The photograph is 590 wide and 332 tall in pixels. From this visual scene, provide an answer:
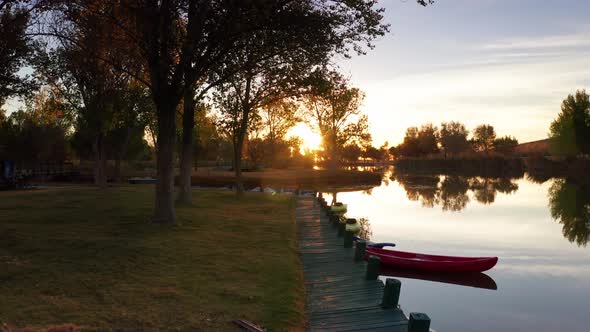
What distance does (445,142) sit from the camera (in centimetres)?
15475

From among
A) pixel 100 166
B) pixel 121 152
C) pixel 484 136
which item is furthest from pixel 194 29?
pixel 484 136

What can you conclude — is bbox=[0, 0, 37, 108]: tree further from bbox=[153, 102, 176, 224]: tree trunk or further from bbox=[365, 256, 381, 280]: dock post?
bbox=[365, 256, 381, 280]: dock post

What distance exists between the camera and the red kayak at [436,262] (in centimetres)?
1888

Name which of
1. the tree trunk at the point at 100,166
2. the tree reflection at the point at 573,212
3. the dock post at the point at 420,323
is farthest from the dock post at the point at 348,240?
the tree trunk at the point at 100,166

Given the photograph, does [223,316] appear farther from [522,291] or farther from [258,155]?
[258,155]

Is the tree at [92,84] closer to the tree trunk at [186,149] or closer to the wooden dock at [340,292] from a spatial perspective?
the tree trunk at [186,149]

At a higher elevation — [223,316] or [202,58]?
[202,58]

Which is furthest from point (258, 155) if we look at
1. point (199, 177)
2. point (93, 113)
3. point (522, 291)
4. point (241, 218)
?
point (522, 291)

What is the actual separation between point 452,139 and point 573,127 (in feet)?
226

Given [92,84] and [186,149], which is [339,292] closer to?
[186,149]

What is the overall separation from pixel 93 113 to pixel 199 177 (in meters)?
31.7

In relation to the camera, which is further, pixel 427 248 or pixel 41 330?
pixel 427 248

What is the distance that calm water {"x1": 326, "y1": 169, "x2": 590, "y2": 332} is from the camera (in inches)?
603

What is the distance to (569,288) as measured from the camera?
59.6 ft
